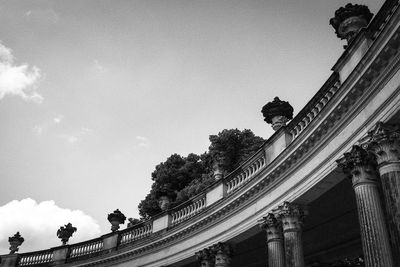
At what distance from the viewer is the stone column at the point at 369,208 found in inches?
533

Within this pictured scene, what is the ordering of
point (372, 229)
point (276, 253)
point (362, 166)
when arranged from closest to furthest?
point (372, 229) → point (362, 166) → point (276, 253)

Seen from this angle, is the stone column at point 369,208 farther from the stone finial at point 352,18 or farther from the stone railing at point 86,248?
the stone railing at point 86,248

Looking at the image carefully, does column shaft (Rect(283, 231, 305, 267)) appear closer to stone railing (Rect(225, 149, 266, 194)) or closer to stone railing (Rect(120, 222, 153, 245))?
stone railing (Rect(225, 149, 266, 194))

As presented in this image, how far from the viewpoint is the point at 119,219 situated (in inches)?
1368

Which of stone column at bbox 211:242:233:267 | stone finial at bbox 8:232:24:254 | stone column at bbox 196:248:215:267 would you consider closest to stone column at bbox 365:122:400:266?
stone column at bbox 211:242:233:267

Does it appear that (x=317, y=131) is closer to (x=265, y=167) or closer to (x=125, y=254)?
(x=265, y=167)

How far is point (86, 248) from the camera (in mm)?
34250

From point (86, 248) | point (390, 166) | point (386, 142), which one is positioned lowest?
point (390, 166)

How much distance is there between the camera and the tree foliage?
4856 cm

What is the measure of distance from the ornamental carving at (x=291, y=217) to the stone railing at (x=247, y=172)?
3238mm

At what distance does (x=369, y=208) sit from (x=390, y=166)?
5.46 ft

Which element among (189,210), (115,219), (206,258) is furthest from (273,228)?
(115,219)

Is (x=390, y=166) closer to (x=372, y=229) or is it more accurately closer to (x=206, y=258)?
(x=372, y=229)

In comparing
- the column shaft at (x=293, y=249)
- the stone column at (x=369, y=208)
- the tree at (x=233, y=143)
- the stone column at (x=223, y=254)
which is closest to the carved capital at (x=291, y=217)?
the column shaft at (x=293, y=249)
